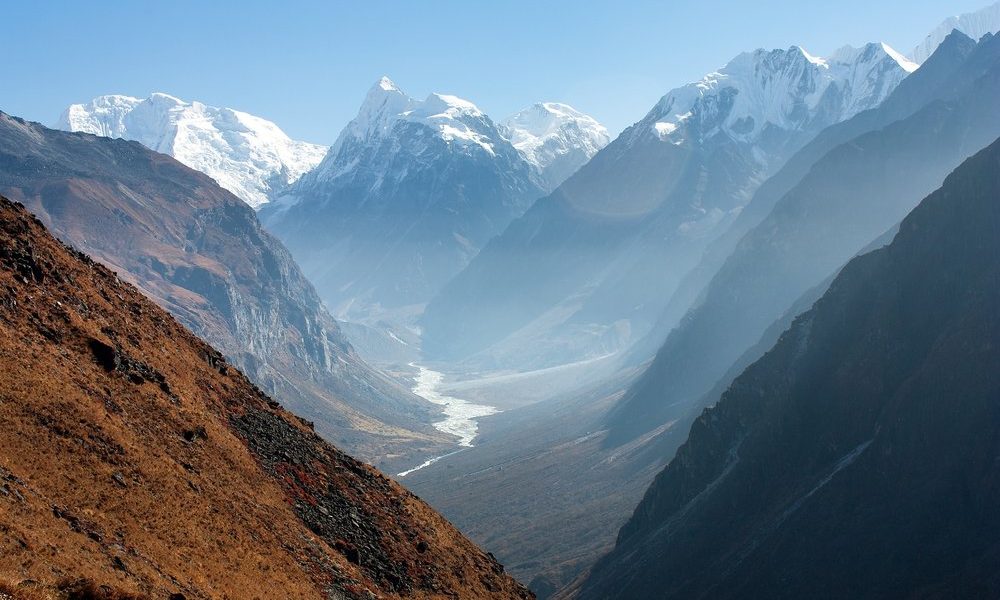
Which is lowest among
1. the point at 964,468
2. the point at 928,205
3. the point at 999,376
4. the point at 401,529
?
the point at 964,468

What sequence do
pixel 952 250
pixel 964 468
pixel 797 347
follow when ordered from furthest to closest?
1. pixel 797 347
2. pixel 952 250
3. pixel 964 468

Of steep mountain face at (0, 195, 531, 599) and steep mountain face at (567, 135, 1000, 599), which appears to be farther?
steep mountain face at (567, 135, 1000, 599)

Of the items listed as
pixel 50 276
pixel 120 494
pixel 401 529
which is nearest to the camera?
pixel 120 494

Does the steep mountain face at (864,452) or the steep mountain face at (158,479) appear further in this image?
the steep mountain face at (864,452)

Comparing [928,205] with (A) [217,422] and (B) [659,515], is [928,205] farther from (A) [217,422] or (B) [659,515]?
(A) [217,422]

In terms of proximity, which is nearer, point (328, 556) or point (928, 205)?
point (328, 556)

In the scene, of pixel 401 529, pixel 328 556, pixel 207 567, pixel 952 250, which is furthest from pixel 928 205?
pixel 207 567
